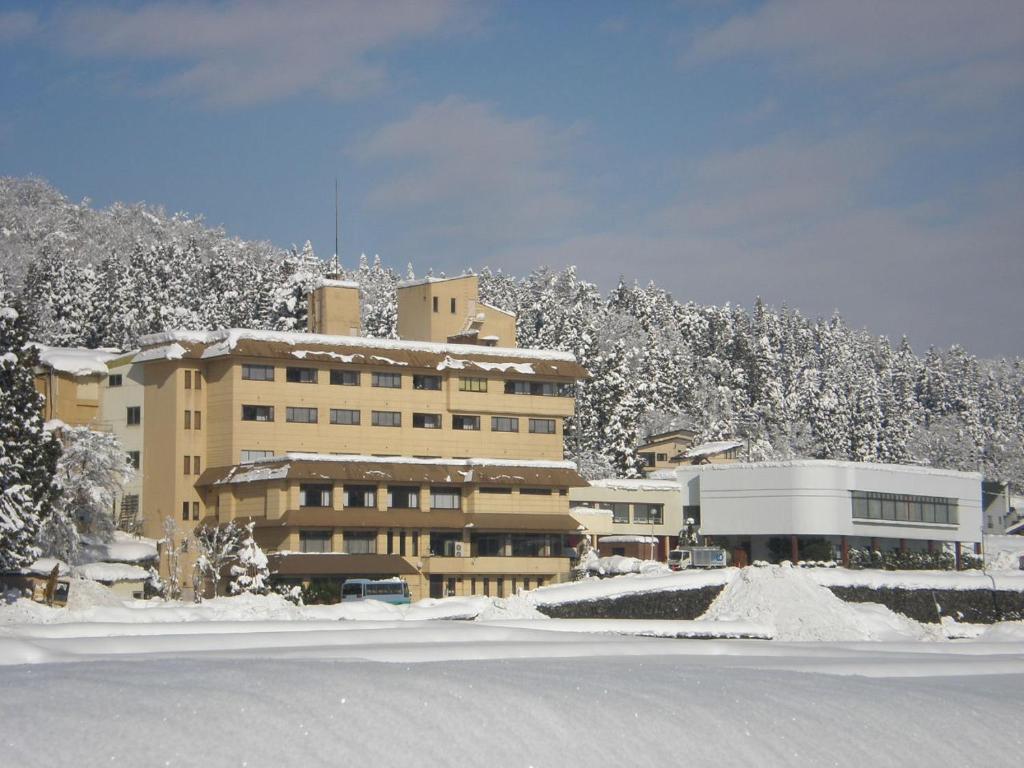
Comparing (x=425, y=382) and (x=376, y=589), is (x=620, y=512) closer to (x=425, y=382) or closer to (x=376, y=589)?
(x=425, y=382)

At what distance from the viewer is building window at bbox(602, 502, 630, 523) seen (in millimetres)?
80375

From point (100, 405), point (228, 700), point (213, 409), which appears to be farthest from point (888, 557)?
point (228, 700)

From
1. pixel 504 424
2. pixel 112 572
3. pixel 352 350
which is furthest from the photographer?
pixel 504 424

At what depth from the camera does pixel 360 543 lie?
215ft

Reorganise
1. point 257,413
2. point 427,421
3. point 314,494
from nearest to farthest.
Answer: point 314,494 → point 257,413 → point 427,421

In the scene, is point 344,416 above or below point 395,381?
below

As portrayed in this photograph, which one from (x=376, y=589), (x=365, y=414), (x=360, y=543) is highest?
(x=365, y=414)

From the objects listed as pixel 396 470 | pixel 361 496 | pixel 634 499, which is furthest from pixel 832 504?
pixel 361 496

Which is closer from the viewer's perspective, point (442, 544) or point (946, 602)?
point (946, 602)

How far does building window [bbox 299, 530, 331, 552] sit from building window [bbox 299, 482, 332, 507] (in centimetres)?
135

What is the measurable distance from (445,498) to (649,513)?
1769 centimetres

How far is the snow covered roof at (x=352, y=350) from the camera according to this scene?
223 ft

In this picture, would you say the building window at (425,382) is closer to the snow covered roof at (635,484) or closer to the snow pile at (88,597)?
the snow covered roof at (635,484)

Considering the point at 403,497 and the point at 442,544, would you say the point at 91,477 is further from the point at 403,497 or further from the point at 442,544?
the point at 442,544
